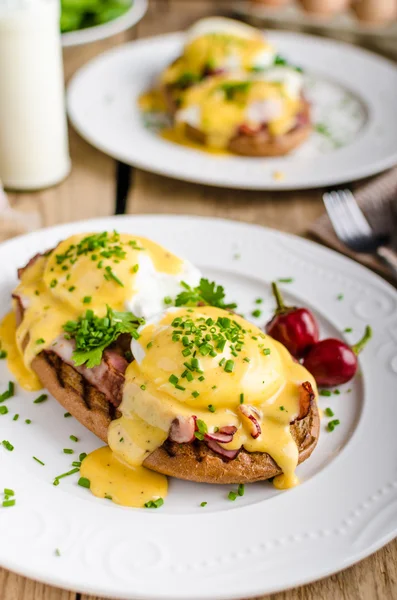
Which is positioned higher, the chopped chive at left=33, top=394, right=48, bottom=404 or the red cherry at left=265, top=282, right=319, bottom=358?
the red cherry at left=265, top=282, right=319, bottom=358

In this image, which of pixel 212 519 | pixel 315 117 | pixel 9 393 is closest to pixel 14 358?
pixel 9 393

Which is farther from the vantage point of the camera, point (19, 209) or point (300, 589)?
point (19, 209)

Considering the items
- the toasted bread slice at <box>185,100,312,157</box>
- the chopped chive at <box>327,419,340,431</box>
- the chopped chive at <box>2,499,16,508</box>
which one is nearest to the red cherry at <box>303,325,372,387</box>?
the chopped chive at <box>327,419,340,431</box>

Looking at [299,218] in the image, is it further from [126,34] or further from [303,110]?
[126,34]

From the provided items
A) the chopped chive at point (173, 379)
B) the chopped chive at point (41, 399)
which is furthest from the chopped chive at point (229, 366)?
the chopped chive at point (41, 399)

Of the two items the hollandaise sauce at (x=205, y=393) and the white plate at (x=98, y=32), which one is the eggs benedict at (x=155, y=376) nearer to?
the hollandaise sauce at (x=205, y=393)

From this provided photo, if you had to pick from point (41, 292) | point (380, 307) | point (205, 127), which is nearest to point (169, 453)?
point (41, 292)

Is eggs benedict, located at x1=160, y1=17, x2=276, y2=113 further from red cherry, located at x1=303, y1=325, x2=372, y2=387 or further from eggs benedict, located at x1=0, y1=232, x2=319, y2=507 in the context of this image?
red cherry, located at x1=303, y1=325, x2=372, y2=387
